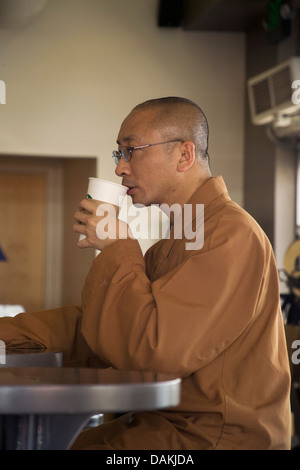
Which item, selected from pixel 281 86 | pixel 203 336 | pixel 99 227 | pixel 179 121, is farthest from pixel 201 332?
pixel 281 86

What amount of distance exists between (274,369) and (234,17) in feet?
11.5

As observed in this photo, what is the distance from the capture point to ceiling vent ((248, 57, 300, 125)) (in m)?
3.76

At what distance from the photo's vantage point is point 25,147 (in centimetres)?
435

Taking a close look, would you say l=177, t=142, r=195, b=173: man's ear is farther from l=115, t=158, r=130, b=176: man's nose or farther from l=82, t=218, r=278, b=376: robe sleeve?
l=82, t=218, r=278, b=376: robe sleeve

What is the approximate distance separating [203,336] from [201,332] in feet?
0.03

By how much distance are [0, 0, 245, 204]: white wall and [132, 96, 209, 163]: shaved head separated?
9.62 ft

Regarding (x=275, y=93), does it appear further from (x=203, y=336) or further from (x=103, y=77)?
(x=203, y=336)

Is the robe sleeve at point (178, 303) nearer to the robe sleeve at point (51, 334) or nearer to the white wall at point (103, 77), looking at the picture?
the robe sleeve at point (51, 334)

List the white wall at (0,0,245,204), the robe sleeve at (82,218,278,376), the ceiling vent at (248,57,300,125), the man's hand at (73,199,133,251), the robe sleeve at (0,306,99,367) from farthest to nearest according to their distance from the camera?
the white wall at (0,0,245,204)
the ceiling vent at (248,57,300,125)
the robe sleeve at (0,306,99,367)
the man's hand at (73,199,133,251)
the robe sleeve at (82,218,278,376)

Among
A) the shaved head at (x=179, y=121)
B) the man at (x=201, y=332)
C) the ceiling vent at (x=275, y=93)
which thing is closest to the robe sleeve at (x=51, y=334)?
the man at (x=201, y=332)

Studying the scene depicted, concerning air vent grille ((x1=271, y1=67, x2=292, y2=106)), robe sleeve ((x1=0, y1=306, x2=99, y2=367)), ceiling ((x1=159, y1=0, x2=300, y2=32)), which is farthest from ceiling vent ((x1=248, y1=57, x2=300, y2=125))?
robe sleeve ((x1=0, y1=306, x2=99, y2=367))

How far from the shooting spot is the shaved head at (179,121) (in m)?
1.48

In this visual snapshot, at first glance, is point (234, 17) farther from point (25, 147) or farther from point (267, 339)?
point (267, 339)
